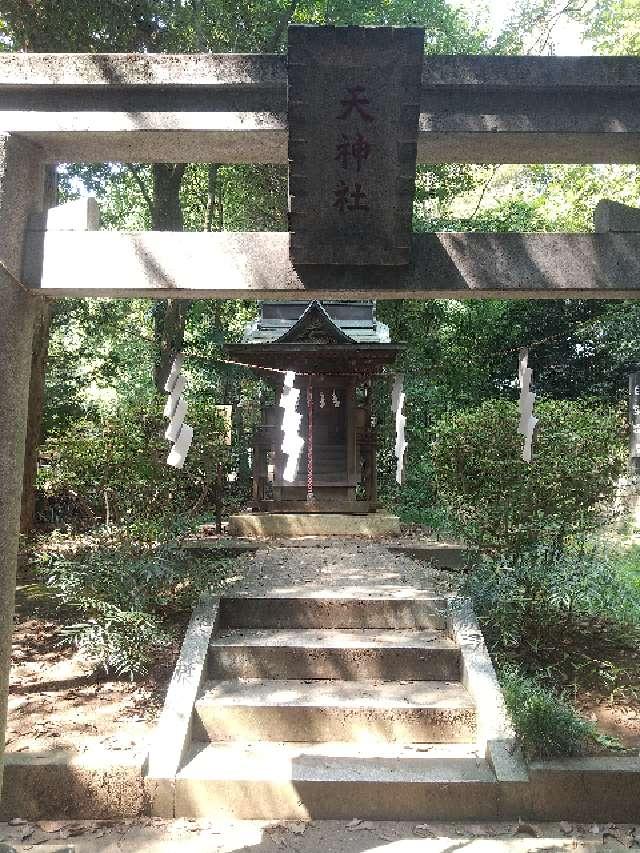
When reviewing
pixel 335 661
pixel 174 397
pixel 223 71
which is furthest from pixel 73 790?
pixel 223 71

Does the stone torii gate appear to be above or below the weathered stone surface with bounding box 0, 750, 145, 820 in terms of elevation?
above

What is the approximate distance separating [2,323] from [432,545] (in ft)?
22.3

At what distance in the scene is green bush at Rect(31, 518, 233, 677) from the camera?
16.4 feet

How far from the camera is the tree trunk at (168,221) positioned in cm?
1359

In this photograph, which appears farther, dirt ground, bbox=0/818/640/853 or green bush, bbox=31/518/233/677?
green bush, bbox=31/518/233/677

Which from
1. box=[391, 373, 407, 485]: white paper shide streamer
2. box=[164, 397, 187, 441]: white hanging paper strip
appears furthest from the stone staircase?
box=[391, 373, 407, 485]: white paper shide streamer

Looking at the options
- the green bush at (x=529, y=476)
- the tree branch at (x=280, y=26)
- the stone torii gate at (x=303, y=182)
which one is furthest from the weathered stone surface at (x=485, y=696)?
the tree branch at (x=280, y=26)

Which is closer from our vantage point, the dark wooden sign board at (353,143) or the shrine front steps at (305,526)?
the dark wooden sign board at (353,143)

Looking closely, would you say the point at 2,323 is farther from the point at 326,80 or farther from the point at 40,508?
the point at 40,508

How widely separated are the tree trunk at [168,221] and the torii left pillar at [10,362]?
10071 mm

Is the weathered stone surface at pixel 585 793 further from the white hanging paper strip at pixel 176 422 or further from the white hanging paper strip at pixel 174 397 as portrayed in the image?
the white hanging paper strip at pixel 174 397

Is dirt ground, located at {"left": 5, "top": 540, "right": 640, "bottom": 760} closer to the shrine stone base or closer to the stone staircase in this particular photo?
the stone staircase

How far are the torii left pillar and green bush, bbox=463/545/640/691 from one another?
358 cm

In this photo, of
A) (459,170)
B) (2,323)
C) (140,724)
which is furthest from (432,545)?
(459,170)
